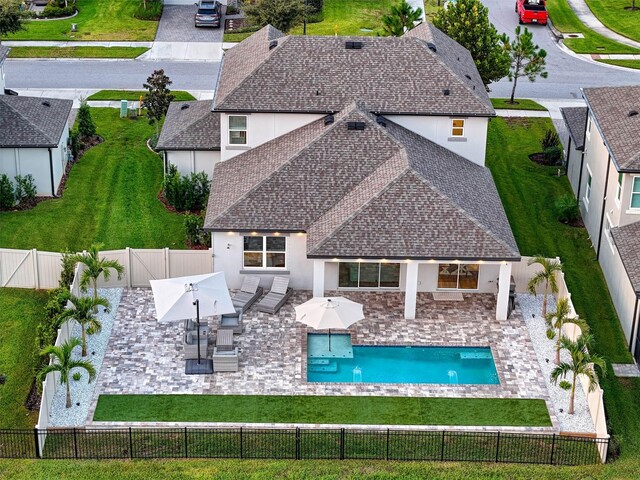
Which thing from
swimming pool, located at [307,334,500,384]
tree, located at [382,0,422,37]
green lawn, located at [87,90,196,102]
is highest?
tree, located at [382,0,422,37]

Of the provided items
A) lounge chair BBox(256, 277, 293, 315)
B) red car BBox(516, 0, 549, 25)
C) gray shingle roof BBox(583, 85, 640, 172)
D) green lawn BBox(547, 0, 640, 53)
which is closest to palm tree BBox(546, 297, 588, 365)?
gray shingle roof BBox(583, 85, 640, 172)

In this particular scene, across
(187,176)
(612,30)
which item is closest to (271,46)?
(187,176)

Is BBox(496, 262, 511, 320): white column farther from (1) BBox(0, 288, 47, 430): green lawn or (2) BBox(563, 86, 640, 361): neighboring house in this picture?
(1) BBox(0, 288, 47, 430): green lawn

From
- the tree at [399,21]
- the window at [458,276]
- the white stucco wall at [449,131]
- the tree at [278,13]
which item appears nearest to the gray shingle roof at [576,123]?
the white stucco wall at [449,131]

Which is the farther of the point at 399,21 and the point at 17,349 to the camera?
the point at 399,21

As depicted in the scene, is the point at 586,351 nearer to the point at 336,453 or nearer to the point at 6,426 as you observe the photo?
the point at 336,453

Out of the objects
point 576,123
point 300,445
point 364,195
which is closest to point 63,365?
point 300,445

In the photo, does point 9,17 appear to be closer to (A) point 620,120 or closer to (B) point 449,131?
(B) point 449,131
